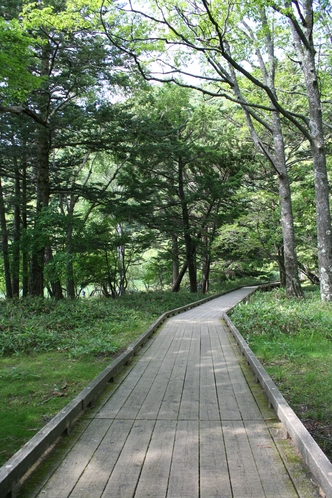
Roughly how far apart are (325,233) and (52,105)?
11169 mm

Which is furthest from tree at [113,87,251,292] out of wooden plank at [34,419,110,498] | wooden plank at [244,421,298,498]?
wooden plank at [244,421,298,498]

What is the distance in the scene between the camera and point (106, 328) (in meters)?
10.3

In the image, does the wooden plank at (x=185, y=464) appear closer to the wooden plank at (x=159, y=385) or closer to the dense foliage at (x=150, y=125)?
the wooden plank at (x=159, y=385)

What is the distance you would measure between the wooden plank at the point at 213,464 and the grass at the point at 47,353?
1.81 m

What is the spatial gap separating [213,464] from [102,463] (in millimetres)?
887

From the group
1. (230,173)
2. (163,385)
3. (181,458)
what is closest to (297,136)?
(230,173)

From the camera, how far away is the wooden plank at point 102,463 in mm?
2594

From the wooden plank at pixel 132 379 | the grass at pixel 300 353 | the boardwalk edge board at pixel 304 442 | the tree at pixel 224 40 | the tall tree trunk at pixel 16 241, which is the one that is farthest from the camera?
the tall tree trunk at pixel 16 241

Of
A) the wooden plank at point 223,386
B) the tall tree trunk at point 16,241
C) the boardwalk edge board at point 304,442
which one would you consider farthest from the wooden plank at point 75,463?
the tall tree trunk at point 16,241

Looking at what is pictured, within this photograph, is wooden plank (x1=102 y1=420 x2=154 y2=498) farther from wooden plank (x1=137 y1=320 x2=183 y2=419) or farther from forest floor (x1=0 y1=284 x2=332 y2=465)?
forest floor (x1=0 y1=284 x2=332 y2=465)

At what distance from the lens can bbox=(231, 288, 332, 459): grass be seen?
4414 millimetres

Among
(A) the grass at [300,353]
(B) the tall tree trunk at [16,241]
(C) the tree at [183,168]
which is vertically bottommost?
(A) the grass at [300,353]

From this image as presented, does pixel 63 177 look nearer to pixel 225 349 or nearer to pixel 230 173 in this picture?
pixel 230 173

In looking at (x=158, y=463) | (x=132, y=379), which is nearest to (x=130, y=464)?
(x=158, y=463)
